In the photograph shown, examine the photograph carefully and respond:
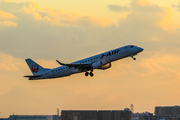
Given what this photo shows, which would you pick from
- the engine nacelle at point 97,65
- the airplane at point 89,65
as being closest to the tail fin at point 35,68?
the airplane at point 89,65

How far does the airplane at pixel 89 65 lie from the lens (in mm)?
100312

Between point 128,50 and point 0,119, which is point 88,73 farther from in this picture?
point 0,119

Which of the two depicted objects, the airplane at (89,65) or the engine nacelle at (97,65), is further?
the engine nacelle at (97,65)

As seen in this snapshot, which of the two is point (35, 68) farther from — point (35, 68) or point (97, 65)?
point (97, 65)

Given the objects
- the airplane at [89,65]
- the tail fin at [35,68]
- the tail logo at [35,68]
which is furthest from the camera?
the tail logo at [35,68]

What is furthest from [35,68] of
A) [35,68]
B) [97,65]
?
[97,65]

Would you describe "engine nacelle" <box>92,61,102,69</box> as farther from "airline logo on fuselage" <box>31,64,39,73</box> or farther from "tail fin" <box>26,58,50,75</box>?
"airline logo on fuselage" <box>31,64,39,73</box>

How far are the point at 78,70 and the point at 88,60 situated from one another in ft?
14.0

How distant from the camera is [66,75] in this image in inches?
4382

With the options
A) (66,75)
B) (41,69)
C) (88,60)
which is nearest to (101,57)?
(88,60)

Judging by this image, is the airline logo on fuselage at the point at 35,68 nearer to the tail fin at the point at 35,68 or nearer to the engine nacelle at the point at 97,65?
the tail fin at the point at 35,68

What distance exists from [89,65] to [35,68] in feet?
74.8

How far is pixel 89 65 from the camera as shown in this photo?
106 meters

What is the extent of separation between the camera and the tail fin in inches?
4683
